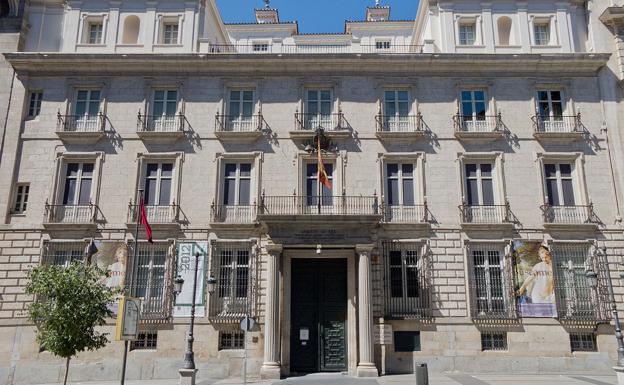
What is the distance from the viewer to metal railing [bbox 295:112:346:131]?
2470cm

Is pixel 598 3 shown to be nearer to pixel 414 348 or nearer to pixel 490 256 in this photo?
pixel 490 256

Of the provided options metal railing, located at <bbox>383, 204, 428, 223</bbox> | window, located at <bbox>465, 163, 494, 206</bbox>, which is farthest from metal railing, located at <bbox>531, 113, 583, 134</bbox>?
metal railing, located at <bbox>383, 204, 428, 223</bbox>

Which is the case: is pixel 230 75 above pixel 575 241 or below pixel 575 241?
above

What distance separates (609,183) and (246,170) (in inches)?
664

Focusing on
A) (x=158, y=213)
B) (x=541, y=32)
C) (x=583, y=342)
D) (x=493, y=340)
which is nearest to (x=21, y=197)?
(x=158, y=213)

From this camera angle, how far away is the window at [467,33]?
86.4 ft

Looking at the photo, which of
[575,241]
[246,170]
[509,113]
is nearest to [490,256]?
[575,241]

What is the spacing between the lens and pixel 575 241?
23047mm

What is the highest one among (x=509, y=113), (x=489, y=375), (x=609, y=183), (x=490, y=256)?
(x=509, y=113)

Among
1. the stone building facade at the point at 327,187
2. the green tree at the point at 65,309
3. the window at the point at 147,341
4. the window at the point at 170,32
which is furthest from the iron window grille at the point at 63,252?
the window at the point at 170,32

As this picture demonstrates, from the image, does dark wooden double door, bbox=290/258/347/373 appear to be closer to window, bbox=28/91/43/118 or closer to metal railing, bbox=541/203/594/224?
metal railing, bbox=541/203/594/224

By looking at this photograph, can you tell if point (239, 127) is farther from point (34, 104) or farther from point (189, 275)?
point (34, 104)

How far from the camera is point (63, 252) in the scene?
76.2ft

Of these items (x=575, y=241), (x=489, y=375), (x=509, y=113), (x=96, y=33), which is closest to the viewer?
(x=489, y=375)
